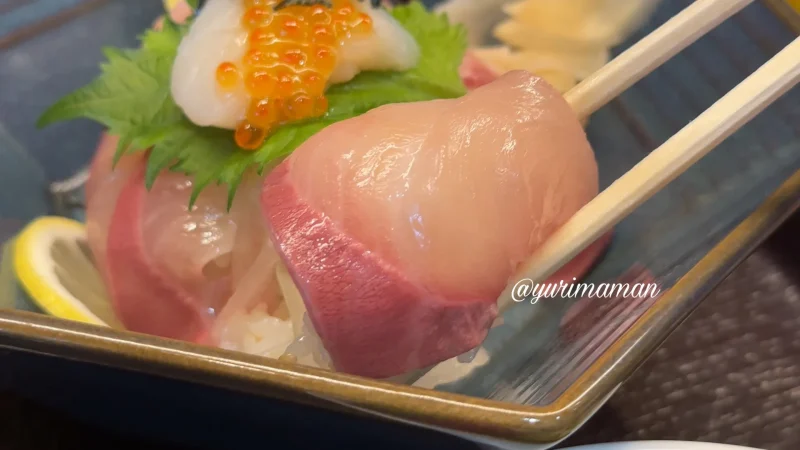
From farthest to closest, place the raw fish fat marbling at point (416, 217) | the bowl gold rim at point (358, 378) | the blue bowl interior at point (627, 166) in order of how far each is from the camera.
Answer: the blue bowl interior at point (627, 166), the raw fish fat marbling at point (416, 217), the bowl gold rim at point (358, 378)

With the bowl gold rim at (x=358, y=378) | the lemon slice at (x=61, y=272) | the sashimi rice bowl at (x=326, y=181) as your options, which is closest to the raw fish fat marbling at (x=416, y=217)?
the sashimi rice bowl at (x=326, y=181)

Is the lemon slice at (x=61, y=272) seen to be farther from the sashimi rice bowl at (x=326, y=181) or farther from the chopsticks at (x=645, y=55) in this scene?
the chopsticks at (x=645, y=55)

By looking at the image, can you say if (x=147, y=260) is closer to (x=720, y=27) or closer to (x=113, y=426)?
(x=113, y=426)

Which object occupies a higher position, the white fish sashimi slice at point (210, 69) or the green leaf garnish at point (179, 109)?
the white fish sashimi slice at point (210, 69)

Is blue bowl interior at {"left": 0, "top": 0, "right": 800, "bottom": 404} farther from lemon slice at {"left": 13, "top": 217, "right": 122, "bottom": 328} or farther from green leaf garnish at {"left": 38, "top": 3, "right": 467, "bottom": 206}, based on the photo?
green leaf garnish at {"left": 38, "top": 3, "right": 467, "bottom": 206}

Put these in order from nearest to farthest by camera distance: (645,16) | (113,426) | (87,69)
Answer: (113,426)
(645,16)
(87,69)

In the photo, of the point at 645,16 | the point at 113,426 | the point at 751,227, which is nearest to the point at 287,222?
the point at 113,426
